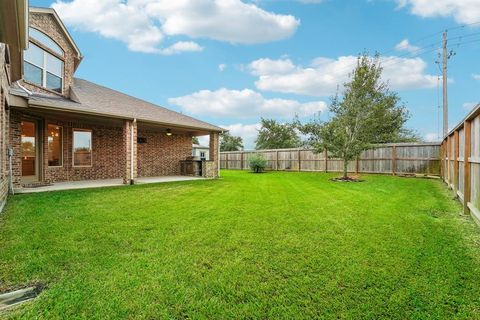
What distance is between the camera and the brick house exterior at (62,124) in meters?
7.95

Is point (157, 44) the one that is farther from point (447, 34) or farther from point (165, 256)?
point (447, 34)

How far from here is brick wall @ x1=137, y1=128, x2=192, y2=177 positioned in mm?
13188

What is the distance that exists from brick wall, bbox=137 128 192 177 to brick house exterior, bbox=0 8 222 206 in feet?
0.33

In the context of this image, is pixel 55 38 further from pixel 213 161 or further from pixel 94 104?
pixel 213 161

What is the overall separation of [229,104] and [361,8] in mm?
13499

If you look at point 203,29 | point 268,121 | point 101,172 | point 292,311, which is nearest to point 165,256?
point 292,311

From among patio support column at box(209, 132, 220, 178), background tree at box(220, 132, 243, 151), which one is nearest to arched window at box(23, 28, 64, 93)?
patio support column at box(209, 132, 220, 178)

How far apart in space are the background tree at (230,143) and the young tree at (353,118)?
89.8 feet

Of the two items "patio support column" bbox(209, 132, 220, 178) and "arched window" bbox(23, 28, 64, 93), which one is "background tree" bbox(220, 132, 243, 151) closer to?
"patio support column" bbox(209, 132, 220, 178)

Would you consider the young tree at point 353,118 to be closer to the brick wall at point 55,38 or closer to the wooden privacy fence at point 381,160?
the wooden privacy fence at point 381,160

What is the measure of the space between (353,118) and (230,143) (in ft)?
94.7

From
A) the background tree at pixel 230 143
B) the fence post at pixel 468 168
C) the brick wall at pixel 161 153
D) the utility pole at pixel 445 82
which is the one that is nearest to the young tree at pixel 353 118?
the utility pole at pixel 445 82

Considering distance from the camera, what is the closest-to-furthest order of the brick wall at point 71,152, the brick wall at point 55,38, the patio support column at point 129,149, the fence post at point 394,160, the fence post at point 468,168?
the fence post at point 468,168 → the brick wall at point 71,152 → the brick wall at point 55,38 → the patio support column at point 129,149 → the fence post at point 394,160

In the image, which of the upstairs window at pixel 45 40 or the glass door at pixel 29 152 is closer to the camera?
the glass door at pixel 29 152
